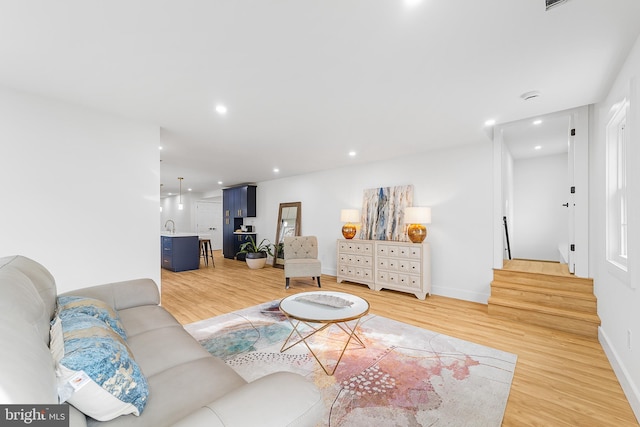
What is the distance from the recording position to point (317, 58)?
201 cm

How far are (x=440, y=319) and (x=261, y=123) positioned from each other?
130 inches

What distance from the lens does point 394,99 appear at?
2688 millimetres

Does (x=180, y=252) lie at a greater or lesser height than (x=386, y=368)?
greater

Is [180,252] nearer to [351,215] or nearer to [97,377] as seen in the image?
[351,215]

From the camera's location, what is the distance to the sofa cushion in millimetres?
905

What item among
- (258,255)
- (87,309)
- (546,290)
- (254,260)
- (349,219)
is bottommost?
(254,260)

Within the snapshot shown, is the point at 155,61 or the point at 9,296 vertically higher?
the point at 155,61

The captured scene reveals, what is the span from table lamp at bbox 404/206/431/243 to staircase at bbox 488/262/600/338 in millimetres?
1156

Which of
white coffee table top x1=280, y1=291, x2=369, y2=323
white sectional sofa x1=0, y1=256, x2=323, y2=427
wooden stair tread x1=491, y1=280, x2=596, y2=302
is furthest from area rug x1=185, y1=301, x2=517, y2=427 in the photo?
wooden stair tread x1=491, y1=280, x2=596, y2=302

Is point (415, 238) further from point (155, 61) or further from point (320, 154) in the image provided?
point (155, 61)

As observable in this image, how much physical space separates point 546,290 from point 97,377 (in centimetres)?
429

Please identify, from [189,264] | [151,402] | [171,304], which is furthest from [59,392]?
[189,264]

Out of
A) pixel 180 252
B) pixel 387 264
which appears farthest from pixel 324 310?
pixel 180 252

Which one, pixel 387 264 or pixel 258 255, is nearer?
pixel 387 264
